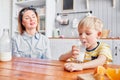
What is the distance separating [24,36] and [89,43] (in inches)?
34.6

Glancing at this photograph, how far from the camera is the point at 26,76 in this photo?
0.87 m

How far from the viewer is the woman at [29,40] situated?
6.34ft

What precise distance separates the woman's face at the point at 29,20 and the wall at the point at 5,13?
2295mm

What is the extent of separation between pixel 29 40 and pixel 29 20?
236 mm

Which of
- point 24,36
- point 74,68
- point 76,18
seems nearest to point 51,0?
point 76,18

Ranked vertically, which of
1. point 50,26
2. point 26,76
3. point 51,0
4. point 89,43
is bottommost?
point 26,76

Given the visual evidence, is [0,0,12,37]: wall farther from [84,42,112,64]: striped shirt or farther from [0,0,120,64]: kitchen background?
[84,42,112,64]: striped shirt

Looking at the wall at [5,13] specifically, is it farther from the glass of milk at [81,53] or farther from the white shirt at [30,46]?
the glass of milk at [81,53]

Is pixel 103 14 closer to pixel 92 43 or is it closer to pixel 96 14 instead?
pixel 96 14

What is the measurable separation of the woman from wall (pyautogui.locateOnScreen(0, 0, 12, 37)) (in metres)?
2.24

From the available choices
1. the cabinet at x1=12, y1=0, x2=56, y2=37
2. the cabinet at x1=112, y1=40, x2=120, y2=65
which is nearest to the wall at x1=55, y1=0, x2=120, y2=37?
the cabinet at x1=12, y1=0, x2=56, y2=37

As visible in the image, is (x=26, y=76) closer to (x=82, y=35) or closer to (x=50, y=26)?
(x=82, y=35)

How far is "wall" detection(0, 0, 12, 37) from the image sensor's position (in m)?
4.30

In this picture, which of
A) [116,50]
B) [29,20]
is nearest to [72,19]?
[116,50]
